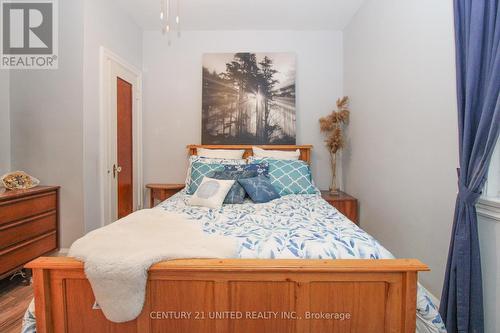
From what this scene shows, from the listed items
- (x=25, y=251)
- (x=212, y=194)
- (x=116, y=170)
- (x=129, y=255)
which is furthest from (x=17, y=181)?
(x=129, y=255)

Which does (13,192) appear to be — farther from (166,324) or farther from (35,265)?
(166,324)

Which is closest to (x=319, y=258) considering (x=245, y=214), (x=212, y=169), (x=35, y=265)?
(x=245, y=214)

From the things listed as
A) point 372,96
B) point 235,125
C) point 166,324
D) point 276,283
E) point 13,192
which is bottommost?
point 166,324

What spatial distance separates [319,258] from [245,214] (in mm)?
843

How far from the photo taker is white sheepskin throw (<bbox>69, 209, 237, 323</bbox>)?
113 centimetres

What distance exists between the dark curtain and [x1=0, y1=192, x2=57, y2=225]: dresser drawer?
291cm

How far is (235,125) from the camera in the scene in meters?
A: 3.66

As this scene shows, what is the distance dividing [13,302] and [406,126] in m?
3.20

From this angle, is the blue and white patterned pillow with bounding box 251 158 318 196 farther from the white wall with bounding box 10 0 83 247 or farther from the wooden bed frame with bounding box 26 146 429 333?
the white wall with bounding box 10 0 83 247

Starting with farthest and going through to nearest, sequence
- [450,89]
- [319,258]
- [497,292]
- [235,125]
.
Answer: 1. [235,125]
2. [450,89]
3. [497,292]
4. [319,258]

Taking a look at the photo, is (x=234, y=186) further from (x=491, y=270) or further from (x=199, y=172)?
(x=491, y=270)

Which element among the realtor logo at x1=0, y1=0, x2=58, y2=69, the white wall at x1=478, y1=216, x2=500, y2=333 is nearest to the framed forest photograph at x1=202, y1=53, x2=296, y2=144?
the realtor logo at x1=0, y1=0, x2=58, y2=69

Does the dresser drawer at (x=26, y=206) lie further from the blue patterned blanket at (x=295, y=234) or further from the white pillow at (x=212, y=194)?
the white pillow at (x=212, y=194)

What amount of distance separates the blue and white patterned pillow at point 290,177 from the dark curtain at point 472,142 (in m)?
1.48
